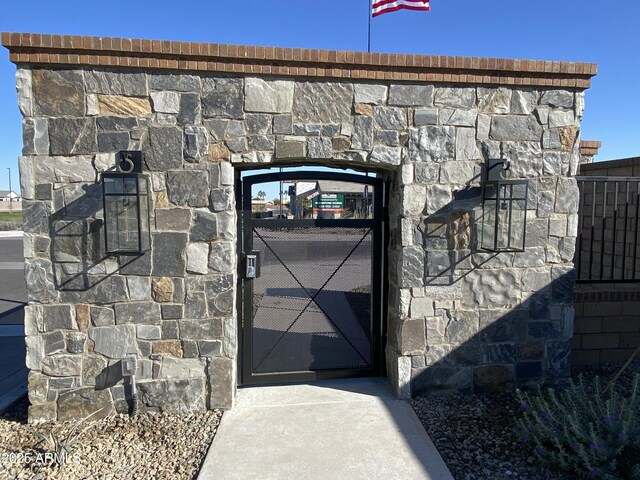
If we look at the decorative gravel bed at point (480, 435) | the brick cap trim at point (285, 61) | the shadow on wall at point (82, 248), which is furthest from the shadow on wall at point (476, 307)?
the shadow on wall at point (82, 248)

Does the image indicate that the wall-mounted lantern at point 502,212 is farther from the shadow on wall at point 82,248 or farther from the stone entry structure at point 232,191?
the shadow on wall at point 82,248

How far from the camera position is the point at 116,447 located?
298cm

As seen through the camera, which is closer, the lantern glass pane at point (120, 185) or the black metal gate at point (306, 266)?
the lantern glass pane at point (120, 185)

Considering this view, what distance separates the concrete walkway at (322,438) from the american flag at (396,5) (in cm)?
391

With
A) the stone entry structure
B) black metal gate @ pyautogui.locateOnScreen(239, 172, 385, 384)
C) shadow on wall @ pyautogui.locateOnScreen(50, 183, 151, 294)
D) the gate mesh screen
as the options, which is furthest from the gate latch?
shadow on wall @ pyautogui.locateOnScreen(50, 183, 151, 294)

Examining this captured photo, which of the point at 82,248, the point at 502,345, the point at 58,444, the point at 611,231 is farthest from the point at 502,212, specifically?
the point at 58,444

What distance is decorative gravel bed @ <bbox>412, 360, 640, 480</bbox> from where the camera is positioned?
8.89ft

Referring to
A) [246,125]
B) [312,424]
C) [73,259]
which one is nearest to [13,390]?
[73,259]

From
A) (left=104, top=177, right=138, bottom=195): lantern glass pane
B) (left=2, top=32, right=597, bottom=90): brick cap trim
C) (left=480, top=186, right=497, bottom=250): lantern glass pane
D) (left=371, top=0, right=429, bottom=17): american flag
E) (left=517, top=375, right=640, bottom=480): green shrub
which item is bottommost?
(left=517, top=375, right=640, bottom=480): green shrub

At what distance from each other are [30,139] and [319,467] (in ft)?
10.7

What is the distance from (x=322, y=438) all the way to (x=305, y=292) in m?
1.61

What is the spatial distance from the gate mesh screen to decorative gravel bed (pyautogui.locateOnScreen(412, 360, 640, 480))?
899mm

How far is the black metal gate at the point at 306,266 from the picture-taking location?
3828 mm

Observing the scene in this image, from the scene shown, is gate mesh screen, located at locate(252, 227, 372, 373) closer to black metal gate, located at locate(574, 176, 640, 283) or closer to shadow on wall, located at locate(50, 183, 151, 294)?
shadow on wall, located at locate(50, 183, 151, 294)
